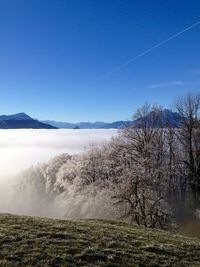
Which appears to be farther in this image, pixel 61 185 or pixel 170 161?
pixel 61 185

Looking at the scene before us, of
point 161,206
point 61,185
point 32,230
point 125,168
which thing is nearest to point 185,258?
point 32,230

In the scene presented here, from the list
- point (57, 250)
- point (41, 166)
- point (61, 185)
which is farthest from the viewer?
point (41, 166)

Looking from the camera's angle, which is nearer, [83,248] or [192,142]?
[83,248]

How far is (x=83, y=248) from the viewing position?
68.9 ft

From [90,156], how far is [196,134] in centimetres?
2423

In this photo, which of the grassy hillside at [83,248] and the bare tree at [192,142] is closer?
the grassy hillside at [83,248]

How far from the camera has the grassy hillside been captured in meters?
19.1

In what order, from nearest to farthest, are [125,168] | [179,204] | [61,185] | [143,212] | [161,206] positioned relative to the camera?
[143,212] → [161,206] → [125,168] → [179,204] → [61,185]

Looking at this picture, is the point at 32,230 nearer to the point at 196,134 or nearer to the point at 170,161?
the point at 196,134

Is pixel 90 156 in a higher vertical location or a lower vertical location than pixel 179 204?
higher

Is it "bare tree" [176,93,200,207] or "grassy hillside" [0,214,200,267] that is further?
"bare tree" [176,93,200,207]

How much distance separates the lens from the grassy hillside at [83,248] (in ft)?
62.5

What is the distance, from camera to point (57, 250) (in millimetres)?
20266

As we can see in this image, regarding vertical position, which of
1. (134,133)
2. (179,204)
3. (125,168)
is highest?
(134,133)
